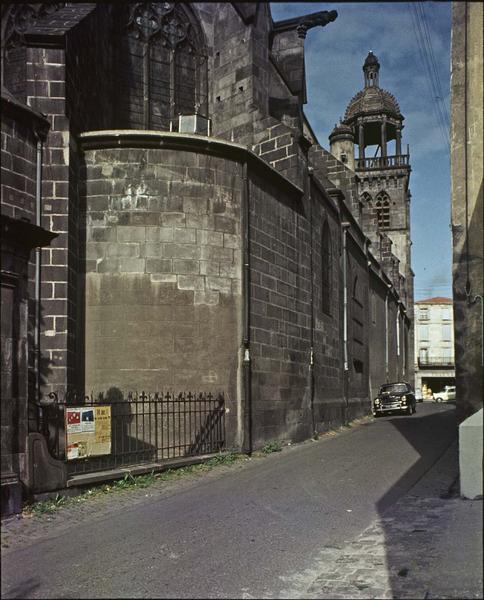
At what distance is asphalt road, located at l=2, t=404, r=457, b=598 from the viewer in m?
5.64

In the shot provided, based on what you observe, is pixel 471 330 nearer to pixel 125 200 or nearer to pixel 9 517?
pixel 125 200

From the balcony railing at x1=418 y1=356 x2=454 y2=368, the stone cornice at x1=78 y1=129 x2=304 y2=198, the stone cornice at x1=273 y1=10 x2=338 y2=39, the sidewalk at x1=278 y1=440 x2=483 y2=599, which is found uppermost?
the stone cornice at x1=273 y1=10 x2=338 y2=39

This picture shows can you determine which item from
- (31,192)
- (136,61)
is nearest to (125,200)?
(31,192)

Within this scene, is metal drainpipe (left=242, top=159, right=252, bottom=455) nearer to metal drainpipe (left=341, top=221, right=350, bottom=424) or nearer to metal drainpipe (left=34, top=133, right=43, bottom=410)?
metal drainpipe (left=34, top=133, right=43, bottom=410)

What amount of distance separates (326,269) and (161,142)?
9.44 m

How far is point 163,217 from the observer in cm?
1445

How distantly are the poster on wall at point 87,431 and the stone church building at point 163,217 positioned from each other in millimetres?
559

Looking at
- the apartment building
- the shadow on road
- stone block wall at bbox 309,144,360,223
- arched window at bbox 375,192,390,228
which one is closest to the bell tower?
arched window at bbox 375,192,390,228

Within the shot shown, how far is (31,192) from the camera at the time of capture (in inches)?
488

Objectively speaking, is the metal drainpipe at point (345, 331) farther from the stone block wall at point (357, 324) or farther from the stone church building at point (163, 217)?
the stone church building at point (163, 217)

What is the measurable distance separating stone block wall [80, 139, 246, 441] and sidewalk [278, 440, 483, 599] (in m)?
6.77

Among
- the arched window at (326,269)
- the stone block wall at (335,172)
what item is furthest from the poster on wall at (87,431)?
the stone block wall at (335,172)

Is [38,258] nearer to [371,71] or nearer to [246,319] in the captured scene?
[246,319]

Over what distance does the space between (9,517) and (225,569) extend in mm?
3514
